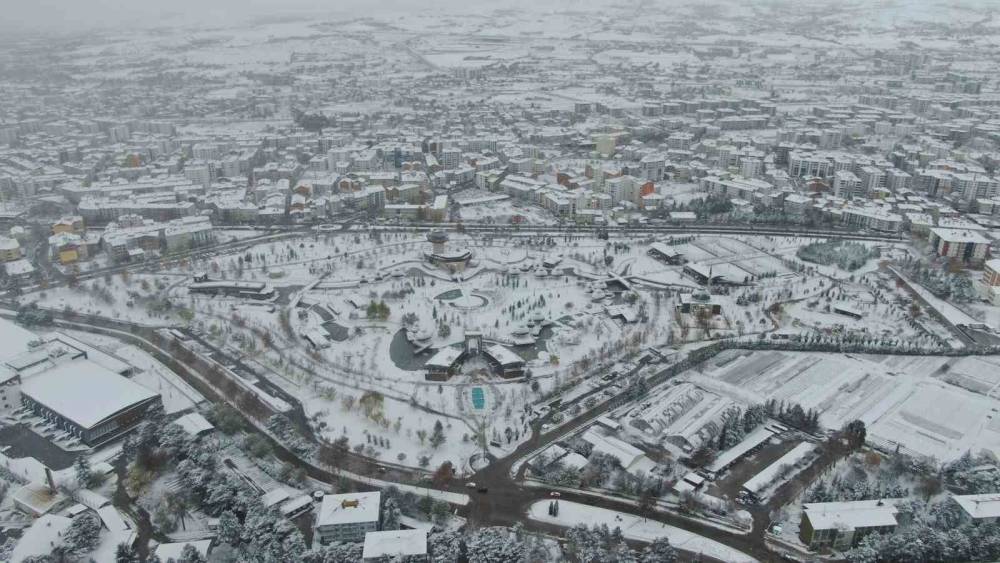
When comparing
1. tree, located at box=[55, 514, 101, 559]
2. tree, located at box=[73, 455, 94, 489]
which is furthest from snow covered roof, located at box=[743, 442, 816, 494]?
tree, located at box=[73, 455, 94, 489]

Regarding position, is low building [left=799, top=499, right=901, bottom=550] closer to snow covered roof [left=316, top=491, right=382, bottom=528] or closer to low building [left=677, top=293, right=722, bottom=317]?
snow covered roof [left=316, top=491, right=382, bottom=528]

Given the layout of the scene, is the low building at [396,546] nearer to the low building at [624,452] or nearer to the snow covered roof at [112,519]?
the low building at [624,452]

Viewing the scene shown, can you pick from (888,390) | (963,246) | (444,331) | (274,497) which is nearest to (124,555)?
→ (274,497)

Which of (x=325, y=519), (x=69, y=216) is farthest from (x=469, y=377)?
(x=69, y=216)

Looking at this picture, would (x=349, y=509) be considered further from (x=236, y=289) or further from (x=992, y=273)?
(x=992, y=273)

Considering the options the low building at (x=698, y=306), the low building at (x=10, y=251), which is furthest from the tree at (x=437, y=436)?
the low building at (x=10, y=251)

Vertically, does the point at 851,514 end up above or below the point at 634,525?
above
